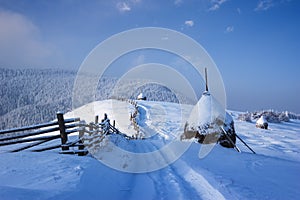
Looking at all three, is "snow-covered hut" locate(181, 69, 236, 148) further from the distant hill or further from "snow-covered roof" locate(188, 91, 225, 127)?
the distant hill

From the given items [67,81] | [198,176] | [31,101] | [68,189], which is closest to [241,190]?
[198,176]

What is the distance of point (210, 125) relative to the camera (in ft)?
33.8

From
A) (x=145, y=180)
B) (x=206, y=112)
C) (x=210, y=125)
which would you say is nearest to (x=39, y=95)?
(x=206, y=112)

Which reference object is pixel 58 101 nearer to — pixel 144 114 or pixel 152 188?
pixel 144 114

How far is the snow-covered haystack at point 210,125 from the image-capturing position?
404 inches

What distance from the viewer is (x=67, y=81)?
144625 mm

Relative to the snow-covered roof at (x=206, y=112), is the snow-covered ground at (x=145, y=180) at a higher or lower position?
lower

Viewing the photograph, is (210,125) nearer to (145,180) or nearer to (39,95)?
(145,180)

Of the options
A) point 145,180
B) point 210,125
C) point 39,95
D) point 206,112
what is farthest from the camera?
point 39,95

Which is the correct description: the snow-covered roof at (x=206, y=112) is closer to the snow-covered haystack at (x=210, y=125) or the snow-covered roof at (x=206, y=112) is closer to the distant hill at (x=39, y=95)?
the snow-covered haystack at (x=210, y=125)

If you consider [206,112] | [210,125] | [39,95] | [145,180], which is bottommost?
[145,180]

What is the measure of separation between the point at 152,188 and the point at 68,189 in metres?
2.04

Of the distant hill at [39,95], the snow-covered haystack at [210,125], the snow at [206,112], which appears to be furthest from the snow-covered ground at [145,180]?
the distant hill at [39,95]

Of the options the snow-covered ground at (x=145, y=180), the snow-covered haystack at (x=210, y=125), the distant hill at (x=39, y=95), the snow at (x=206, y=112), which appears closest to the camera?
the snow-covered ground at (x=145, y=180)
